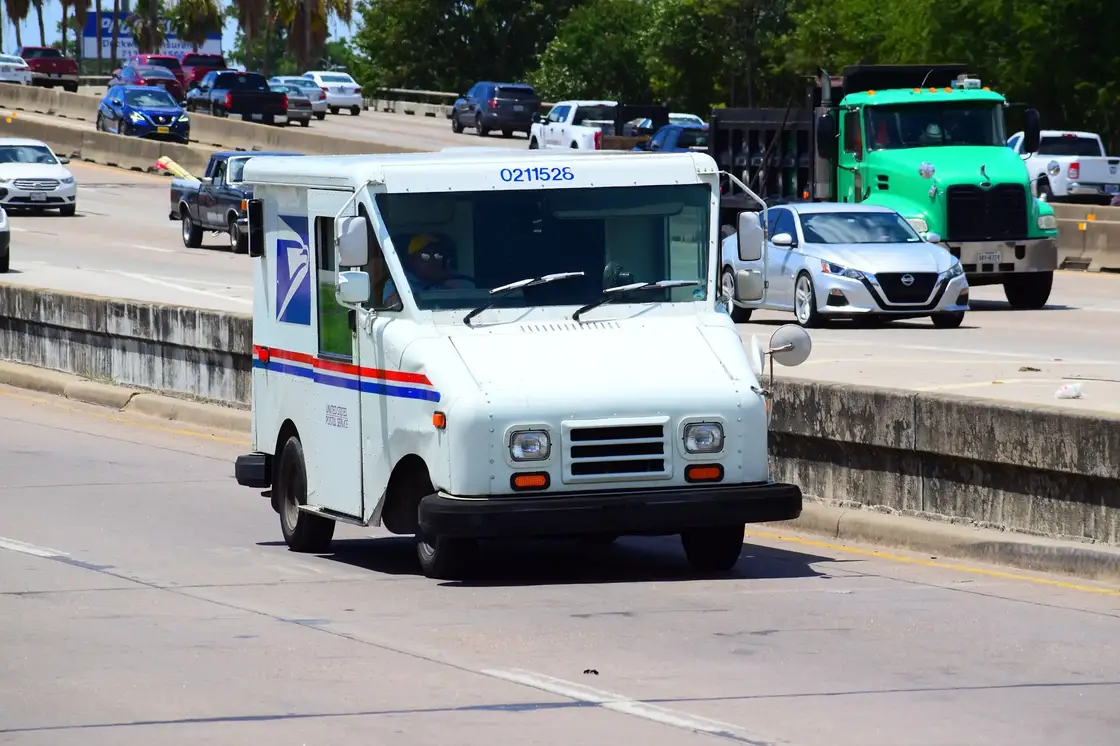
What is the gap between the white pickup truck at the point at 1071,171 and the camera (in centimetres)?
4784

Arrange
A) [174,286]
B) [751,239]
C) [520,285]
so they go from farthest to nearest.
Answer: [174,286] < [751,239] < [520,285]

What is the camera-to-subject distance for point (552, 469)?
10.8m

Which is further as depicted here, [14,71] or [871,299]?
[14,71]

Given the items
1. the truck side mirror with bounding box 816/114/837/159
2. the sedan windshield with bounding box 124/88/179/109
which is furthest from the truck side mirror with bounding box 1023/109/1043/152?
the sedan windshield with bounding box 124/88/179/109

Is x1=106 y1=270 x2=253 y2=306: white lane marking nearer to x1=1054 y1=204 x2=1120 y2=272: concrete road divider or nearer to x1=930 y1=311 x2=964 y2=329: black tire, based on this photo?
x1=930 y1=311 x2=964 y2=329: black tire

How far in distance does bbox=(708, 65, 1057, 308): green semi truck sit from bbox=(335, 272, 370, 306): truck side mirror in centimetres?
1899

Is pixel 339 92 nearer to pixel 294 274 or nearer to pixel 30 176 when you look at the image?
pixel 30 176

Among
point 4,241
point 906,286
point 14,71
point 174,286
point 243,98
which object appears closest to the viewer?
point 906,286

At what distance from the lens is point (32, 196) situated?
151 feet

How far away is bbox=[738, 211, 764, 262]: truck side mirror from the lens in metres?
11.8

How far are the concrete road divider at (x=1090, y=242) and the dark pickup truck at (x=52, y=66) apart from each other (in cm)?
6215

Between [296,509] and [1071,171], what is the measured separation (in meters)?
37.7

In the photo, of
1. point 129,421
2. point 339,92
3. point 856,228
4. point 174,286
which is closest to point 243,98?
point 339,92

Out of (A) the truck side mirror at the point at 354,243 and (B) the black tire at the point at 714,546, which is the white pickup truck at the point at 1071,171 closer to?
(B) the black tire at the point at 714,546
